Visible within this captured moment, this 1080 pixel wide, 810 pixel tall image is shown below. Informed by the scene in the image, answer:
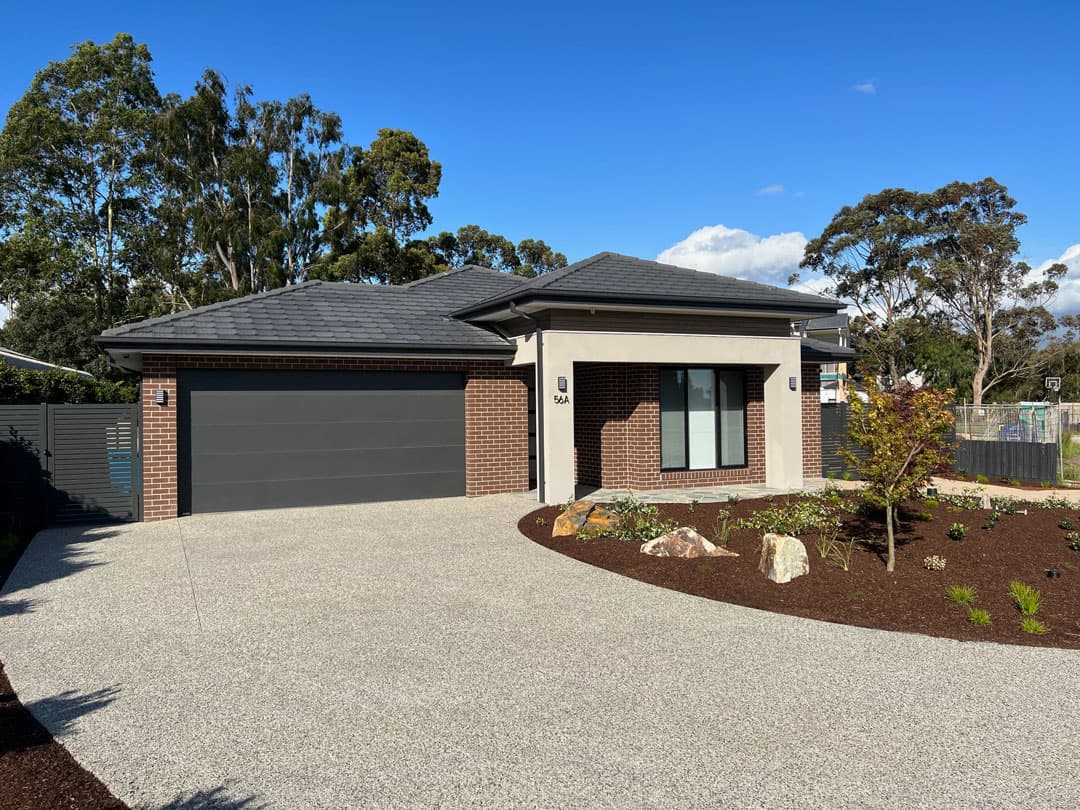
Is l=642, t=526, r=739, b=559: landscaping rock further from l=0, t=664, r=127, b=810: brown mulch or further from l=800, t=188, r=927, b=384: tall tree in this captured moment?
l=800, t=188, r=927, b=384: tall tree

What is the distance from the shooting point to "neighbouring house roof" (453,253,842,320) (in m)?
12.5

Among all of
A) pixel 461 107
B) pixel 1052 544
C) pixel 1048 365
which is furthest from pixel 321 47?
pixel 1048 365

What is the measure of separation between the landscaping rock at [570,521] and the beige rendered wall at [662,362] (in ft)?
8.57

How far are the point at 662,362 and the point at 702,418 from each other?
2.11 m

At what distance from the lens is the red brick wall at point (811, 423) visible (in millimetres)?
16812

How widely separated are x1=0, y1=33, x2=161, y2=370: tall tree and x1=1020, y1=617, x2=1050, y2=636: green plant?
3368 centimetres

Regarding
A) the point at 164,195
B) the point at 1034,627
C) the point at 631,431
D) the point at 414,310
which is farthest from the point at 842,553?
the point at 164,195

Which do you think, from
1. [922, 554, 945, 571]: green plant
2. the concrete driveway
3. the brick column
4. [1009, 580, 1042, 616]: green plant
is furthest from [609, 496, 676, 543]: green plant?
the brick column

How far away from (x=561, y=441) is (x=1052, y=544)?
7025mm

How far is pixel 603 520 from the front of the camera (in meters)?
9.83

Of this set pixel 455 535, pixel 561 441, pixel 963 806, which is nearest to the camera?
pixel 963 806

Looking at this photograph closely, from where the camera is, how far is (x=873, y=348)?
4322 centimetres

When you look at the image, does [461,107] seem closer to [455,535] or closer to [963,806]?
[455,535]

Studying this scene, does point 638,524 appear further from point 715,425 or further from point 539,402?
point 715,425
